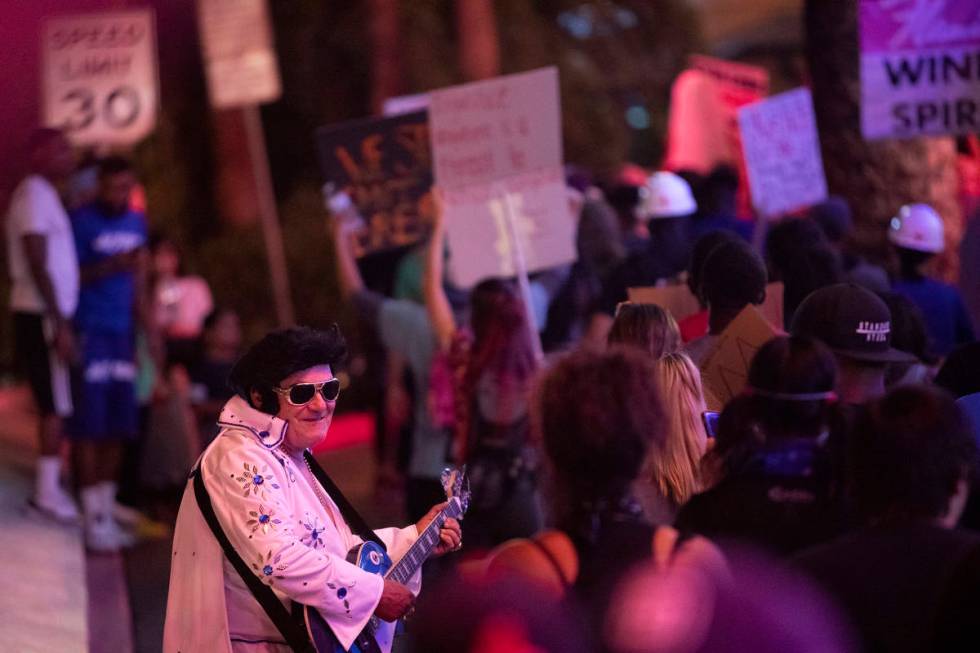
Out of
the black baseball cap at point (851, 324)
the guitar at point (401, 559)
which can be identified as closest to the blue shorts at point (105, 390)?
the guitar at point (401, 559)

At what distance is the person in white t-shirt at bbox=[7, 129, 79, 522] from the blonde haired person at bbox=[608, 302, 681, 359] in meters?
5.09

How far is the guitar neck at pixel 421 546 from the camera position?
186 inches

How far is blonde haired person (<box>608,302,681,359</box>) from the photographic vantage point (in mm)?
4980

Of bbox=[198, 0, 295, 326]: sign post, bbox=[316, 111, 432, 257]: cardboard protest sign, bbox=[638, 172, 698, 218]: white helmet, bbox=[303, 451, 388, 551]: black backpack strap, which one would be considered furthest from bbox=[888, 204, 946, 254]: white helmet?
bbox=[198, 0, 295, 326]: sign post

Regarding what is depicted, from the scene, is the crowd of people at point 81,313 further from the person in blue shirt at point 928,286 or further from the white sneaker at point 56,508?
the person in blue shirt at point 928,286

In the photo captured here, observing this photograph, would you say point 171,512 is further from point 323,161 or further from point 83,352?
point 323,161

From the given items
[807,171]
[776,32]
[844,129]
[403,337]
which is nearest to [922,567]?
[403,337]

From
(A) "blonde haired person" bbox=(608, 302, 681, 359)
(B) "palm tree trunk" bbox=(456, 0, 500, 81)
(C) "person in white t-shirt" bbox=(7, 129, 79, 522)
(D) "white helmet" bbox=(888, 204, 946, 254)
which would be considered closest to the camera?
(A) "blonde haired person" bbox=(608, 302, 681, 359)

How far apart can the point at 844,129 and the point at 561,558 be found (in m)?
8.27

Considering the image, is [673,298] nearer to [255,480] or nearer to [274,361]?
[274,361]

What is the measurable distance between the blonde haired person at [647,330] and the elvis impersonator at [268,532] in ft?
2.71

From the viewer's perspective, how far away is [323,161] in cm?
932

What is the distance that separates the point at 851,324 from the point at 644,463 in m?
1.71

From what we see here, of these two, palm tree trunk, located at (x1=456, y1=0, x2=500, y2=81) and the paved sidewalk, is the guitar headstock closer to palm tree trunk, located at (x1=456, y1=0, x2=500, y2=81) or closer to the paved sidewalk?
the paved sidewalk
